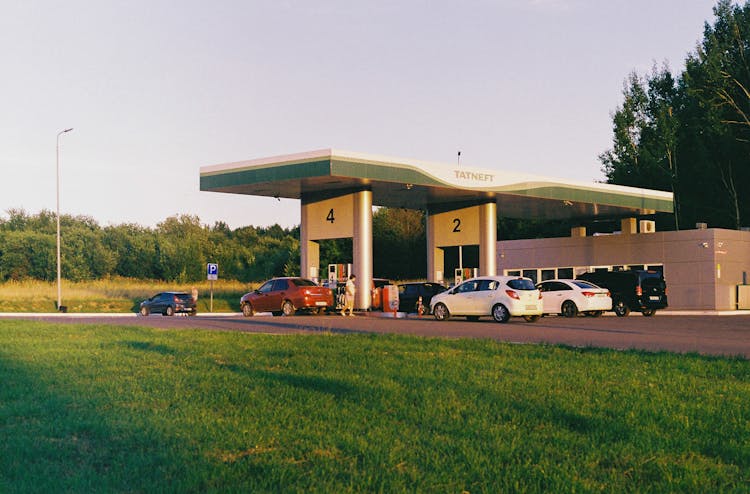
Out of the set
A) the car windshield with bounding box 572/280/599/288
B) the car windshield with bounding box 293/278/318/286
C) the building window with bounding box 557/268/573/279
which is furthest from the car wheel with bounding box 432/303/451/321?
the building window with bounding box 557/268/573/279

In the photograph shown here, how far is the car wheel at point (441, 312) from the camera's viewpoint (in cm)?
3027

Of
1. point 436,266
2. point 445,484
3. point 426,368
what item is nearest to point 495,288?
point 436,266

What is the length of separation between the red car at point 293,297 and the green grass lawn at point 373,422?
19.3 m

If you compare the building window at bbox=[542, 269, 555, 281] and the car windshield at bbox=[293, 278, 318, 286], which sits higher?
the building window at bbox=[542, 269, 555, 281]

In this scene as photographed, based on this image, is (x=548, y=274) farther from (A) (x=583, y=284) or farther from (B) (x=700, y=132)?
(B) (x=700, y=132)

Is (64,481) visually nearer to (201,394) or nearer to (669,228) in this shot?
(201,394)

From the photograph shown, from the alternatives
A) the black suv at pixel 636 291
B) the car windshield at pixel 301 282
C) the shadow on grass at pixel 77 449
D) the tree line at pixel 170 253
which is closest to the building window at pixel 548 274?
the black suv at pixel 636 291

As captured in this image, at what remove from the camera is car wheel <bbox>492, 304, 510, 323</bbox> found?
27797mm

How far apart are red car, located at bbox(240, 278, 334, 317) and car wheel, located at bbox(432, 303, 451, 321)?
5329 mm

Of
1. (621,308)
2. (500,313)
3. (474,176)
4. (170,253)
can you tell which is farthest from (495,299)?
(170,253)

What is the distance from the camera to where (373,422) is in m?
8.55

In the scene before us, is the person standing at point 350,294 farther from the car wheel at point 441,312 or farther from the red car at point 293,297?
the car wheel at point 441,312

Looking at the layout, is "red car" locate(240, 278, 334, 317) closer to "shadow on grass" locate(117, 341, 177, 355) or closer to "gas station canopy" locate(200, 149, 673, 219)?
"gas station canopy" locate(200, 149, 673, 219)

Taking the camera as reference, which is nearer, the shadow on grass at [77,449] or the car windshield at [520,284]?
the shadow on grass at [77,449]
